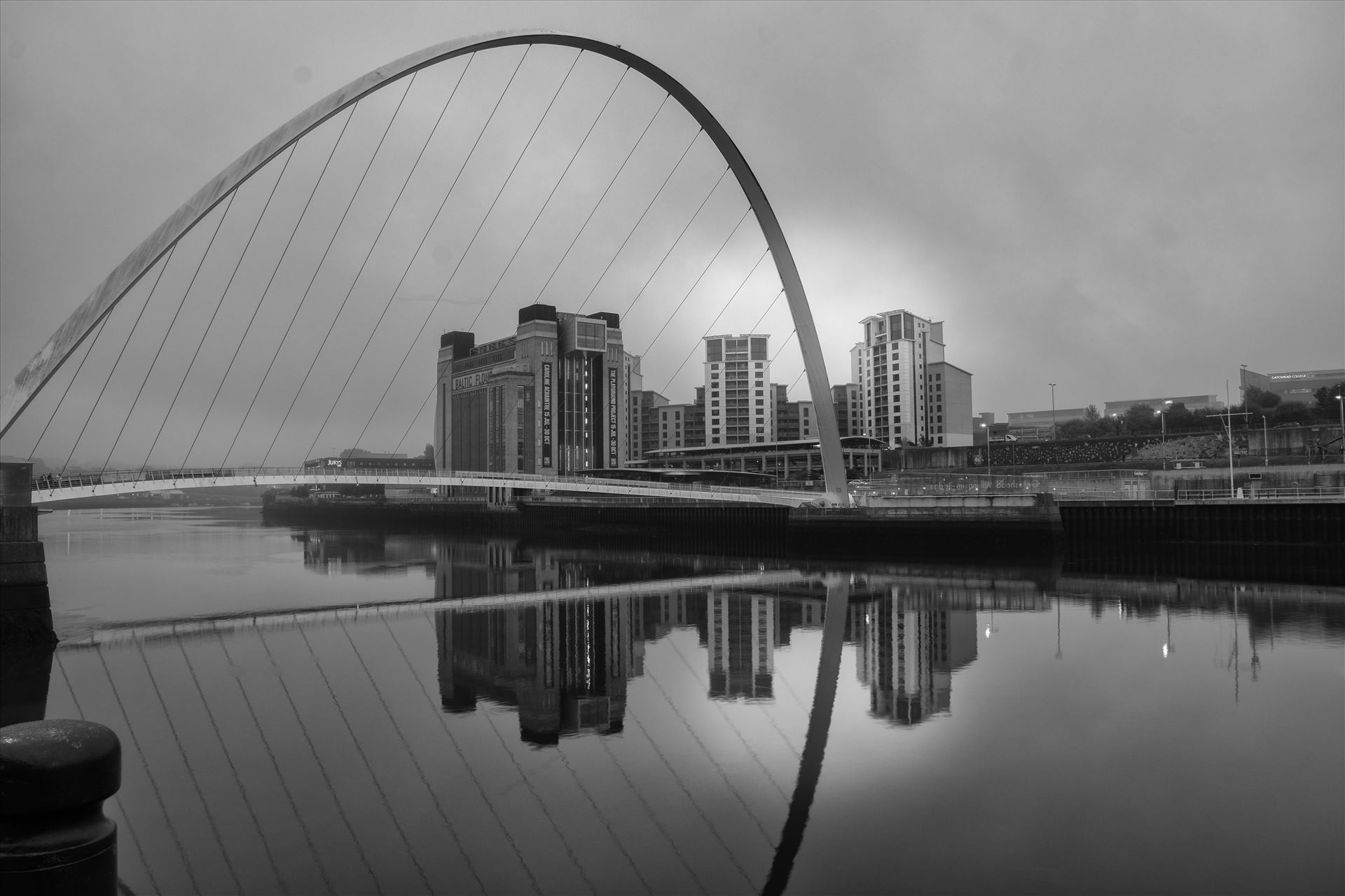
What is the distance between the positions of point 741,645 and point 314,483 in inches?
466

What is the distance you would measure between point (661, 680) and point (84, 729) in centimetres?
973

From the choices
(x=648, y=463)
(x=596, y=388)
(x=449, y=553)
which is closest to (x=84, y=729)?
(x=449, y=553)

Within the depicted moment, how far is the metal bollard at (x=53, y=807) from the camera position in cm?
239

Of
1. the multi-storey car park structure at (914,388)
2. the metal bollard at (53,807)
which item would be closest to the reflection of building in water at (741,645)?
the metal bollard at (53,807)

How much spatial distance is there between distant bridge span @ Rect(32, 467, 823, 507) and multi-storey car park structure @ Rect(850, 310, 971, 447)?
64469 mm

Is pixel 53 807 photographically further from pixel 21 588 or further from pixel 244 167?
pixel 244 167

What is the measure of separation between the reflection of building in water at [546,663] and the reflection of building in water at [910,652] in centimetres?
345

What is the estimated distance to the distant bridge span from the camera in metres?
18.1

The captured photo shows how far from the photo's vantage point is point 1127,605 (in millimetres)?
18094

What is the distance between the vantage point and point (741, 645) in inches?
571

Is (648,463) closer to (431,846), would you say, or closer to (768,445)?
(768,445)

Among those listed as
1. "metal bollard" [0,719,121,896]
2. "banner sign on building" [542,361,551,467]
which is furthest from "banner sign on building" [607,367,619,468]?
"metal bollard" [0,719,121,896]

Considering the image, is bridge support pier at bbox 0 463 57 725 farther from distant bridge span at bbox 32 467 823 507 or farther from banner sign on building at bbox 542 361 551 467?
banner sign on building at bbox 542 361 551 467

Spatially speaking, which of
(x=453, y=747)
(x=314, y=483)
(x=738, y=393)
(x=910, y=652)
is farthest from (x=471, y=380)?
(x=453, y=747)
